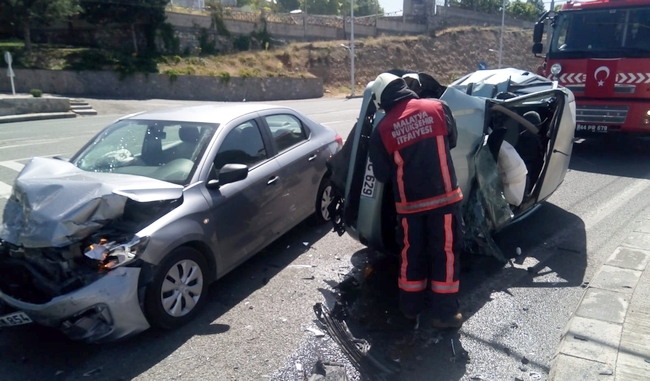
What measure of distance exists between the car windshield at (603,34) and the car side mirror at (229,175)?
833 cm

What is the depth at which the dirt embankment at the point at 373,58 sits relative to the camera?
127 ft

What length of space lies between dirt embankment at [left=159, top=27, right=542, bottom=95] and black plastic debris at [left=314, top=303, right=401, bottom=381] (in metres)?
31.1

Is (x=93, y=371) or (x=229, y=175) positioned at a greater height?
(x=229, y=175)

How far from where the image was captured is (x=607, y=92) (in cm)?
980

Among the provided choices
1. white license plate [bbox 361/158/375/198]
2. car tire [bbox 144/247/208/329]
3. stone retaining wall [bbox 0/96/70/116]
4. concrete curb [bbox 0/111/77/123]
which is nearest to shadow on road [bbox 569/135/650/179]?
white license plate [bbox 361/158/375/198]

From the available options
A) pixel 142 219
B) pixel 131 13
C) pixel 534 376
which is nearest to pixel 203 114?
pixel 142 219

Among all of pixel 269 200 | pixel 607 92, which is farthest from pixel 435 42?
pixel 269 200

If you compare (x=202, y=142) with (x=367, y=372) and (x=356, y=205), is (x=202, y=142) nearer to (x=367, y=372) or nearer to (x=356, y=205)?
Answer: (x=356, y=205)

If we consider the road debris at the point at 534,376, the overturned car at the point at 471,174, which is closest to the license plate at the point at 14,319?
the overturned car at the point at 471,174

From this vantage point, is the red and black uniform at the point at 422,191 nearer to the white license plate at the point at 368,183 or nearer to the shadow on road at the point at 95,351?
the white license plate at the point at 368,183

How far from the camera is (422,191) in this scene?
381cm

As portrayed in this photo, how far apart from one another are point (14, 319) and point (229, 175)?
72.1 inches

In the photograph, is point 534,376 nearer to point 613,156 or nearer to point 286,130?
point 286,130

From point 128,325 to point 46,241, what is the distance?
80 cm
